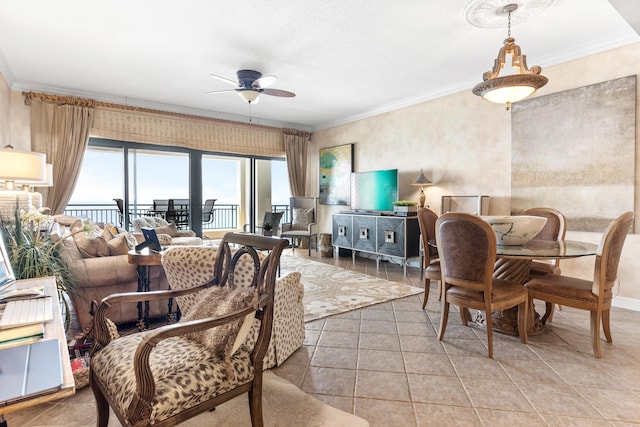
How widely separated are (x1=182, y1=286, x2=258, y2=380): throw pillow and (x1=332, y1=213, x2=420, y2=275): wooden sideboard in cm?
360

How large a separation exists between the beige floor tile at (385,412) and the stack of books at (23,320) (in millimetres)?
1447

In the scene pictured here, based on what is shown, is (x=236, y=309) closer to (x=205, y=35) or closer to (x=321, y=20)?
(x=321, y=20)

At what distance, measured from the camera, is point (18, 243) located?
200 centimetres

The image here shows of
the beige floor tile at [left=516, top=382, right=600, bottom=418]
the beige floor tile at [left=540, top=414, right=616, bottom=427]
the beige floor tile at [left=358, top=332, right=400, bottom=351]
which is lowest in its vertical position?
the beige floor tile at [left=540, top=414, right=616, bottom=427]

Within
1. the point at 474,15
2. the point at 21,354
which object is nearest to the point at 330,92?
the point at 474,15

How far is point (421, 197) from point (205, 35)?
3.43 m

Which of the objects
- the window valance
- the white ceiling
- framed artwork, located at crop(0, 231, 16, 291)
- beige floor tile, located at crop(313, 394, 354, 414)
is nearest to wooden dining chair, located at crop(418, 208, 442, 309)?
beige floor tile, located at crop(313, 394, 354, 414)

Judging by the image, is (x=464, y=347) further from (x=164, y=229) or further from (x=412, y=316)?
(x=164, y=229)

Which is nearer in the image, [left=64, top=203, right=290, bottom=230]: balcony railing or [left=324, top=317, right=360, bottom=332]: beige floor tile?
[left=324, top=317, right=360, bottom=332]: beige floor tile

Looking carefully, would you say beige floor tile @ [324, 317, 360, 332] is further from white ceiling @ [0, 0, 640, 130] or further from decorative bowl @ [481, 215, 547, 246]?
white ceiling @ [0, 0, 640, 130]

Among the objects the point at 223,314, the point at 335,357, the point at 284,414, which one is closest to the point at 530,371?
the point at 335,357

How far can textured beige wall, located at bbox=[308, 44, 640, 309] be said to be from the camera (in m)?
3.34

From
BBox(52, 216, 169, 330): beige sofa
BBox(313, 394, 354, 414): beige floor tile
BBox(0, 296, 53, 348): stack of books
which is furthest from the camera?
BBox(52, 216, 169, 330): beige sofa

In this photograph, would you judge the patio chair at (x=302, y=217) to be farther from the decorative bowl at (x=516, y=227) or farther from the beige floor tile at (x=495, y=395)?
the beige floor tile at (x=495, y=395)
